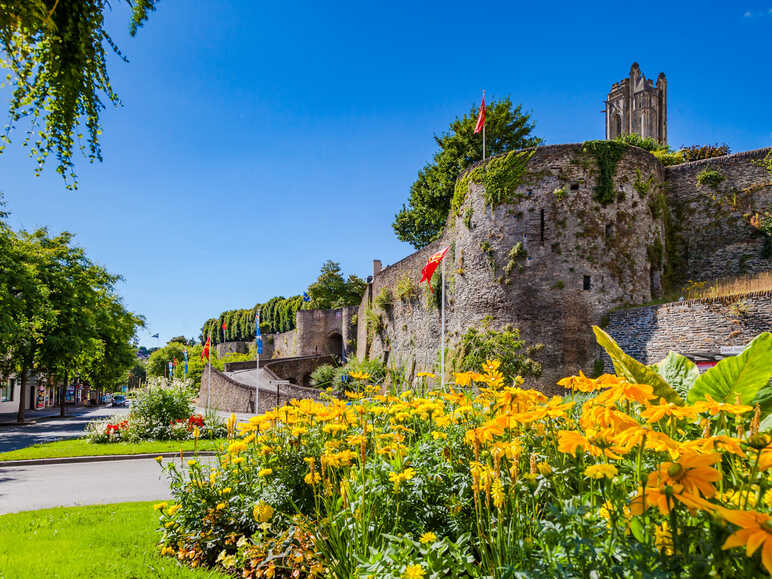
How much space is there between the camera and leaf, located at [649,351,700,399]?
3062mm

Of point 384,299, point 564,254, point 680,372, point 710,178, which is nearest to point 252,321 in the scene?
point 384,299

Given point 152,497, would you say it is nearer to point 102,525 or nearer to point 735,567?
point 102,525

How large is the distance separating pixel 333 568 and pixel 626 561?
1810 millimetres

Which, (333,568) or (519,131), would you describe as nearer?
(333,568)

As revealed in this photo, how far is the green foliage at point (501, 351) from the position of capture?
1661 centimetres

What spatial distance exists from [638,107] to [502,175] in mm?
38279

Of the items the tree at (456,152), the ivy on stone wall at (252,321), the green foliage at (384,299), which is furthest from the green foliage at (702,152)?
the ivy on stone wall at (252,321)

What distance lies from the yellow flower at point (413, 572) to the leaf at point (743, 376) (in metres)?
1.66

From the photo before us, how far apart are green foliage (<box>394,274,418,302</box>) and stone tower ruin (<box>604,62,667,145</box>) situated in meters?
34.2

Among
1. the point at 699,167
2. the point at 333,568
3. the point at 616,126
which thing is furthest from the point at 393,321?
the point at 616,126

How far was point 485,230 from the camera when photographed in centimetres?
1866

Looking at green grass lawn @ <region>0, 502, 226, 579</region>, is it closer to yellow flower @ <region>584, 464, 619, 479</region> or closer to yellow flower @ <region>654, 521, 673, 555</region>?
yellow flower @ <region>584, 464, 619, 479</region>

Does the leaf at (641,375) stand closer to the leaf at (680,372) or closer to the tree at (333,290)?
the leaf at (680,372)

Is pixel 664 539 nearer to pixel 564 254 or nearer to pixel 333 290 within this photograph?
pixel 564 254
